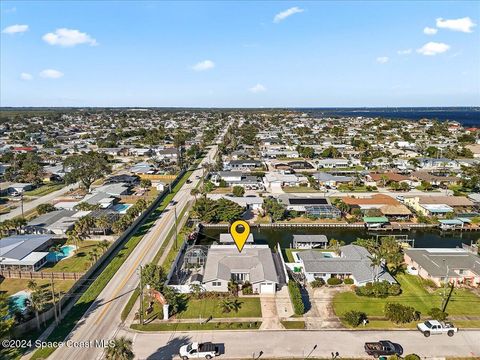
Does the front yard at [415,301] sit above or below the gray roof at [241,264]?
below

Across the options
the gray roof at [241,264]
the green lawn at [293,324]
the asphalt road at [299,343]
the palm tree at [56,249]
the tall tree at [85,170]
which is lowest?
the asphalt road at [299,343]

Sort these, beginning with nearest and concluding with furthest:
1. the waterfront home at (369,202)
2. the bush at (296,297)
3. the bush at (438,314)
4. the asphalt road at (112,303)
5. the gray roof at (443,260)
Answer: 1. the asphalt road at (112,303)
2. the bush at (438,314)
3. the bush at (296,297)
4. the gray roof at (443,260)
5. the waterfront home at (369,202)

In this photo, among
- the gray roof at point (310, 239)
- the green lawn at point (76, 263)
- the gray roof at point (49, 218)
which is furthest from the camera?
the gray roof at point (49, 218)

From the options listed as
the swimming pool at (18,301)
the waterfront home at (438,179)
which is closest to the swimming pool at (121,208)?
the swimming pool at (18,301)

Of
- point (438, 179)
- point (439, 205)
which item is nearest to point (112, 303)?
point (439, 205)

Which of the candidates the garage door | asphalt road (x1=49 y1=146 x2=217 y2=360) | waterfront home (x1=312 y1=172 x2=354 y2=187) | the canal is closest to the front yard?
the garage door

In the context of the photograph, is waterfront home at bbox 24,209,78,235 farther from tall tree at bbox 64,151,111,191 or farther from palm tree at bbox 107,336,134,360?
palm tree at bbox 107,336,134,360

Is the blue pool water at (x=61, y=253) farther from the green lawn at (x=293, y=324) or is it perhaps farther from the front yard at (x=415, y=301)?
the front yard at (x=415, y=301)
